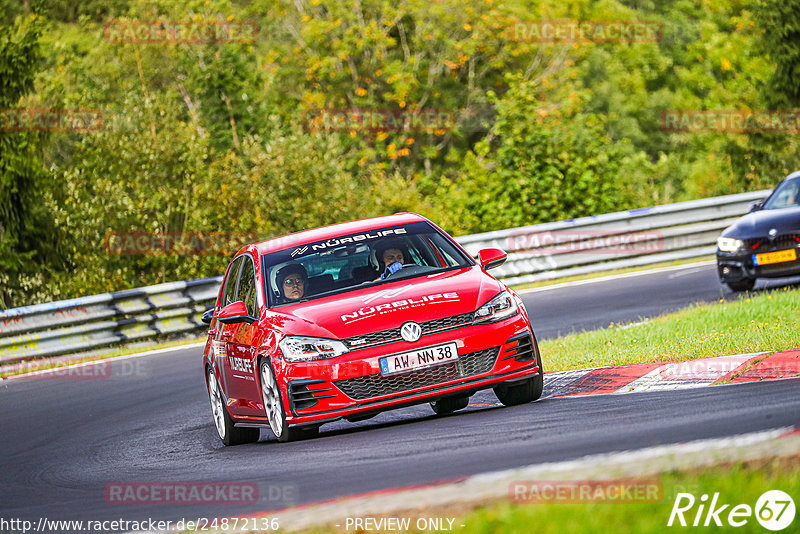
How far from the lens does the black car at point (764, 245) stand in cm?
1534

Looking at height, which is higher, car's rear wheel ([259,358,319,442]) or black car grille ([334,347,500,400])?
black car grille ([334,347,500,400])

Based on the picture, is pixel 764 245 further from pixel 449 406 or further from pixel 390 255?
pixel 390 255

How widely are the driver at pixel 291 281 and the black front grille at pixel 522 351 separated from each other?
5.60ft

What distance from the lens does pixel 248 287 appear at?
10117 mm

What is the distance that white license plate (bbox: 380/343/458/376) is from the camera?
27.5ft

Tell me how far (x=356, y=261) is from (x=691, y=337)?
3.44 m

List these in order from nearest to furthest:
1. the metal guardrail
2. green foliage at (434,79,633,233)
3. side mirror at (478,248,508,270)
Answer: side mirror at (478,248,508,270) → the metal guardrail → green foliage at (434,79,633,233)

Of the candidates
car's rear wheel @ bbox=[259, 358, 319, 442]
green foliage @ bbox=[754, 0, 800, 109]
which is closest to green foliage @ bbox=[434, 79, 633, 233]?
green foliage @ bbox=[754, 0, 800, 109]

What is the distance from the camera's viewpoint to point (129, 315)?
19469 mm

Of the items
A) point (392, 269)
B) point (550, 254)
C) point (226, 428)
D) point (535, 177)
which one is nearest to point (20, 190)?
point (550, 254)

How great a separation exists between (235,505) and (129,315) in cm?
1361

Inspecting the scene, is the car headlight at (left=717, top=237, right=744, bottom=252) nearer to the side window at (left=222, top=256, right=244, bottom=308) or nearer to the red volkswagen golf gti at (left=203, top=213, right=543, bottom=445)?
the red volkswagen golf gti at (left=203, top=213, right=543, bottom=445)

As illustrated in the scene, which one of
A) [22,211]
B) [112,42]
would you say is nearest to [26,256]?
[22,211]

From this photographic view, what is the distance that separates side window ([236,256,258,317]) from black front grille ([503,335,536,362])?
2.03m
